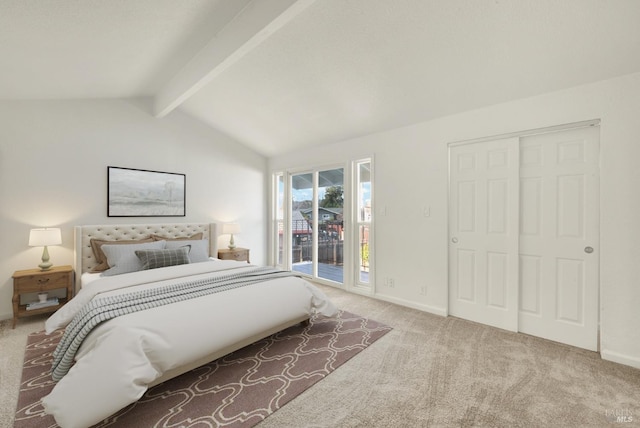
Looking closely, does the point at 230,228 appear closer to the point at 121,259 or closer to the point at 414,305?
the point at 121,259

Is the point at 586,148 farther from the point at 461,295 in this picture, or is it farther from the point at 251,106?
the point at 251,106

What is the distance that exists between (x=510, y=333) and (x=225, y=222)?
4314 millimetres

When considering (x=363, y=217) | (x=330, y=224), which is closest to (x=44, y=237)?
(x=330, y=224)

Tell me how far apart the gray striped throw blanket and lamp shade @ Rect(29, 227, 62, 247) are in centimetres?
156

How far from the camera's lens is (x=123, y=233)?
12.7ft

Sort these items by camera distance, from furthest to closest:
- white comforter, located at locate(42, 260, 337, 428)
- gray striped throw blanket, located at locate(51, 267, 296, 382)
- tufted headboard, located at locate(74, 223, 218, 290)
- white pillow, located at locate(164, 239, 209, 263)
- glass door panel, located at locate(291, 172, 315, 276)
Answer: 1. glass door panel, located at locate(291, 172, 315, 276)
2. white pillow, located at locate(164, 239, 209, 263)
3. tufted headboard, located at locate(74, 223, 218, 290)
4. gray striped throw blanket, located at locate(51, 267, 296, 382)
5. white comforter, located at locate(42, 260, 337, 428)

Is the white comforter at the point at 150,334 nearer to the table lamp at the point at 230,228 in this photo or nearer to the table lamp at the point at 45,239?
the table lamp at the point at 45,239

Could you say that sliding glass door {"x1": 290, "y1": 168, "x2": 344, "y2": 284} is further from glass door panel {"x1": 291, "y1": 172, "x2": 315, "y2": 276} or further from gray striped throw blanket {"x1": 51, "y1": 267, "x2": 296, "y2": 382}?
gray striped throw blanket {"x1": 51, "y1": 267, "x2": 296, "y2": 382}

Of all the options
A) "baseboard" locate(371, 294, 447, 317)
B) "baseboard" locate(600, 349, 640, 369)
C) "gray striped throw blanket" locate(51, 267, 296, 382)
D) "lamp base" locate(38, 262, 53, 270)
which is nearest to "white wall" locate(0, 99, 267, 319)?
"lamp base" locate(38, 262, 53, 270)

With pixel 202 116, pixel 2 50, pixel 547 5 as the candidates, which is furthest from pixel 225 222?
pixel 547 5

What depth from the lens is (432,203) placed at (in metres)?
3.40

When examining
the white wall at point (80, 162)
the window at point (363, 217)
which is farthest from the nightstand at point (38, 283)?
the window at point (363, 217)

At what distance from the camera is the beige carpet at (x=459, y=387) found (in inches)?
66.5

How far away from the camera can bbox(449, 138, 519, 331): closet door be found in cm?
290
